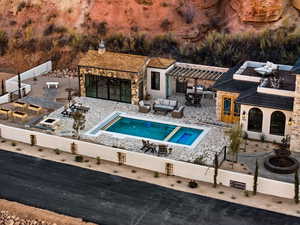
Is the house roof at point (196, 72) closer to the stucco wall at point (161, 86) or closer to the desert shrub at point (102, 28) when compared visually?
the stucco wall at point (161, 86)

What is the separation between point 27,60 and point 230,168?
26749mm

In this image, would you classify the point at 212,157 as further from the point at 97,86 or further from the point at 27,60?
the point at 27,60

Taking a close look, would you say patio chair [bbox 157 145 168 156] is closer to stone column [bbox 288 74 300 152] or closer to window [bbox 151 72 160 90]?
stone column [bbox 288 74 300 152]

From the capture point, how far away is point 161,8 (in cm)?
5059

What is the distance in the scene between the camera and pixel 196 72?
1544 inches

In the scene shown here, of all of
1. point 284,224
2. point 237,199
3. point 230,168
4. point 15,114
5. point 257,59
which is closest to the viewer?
point 284,224

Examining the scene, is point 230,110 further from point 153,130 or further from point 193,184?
point 193,184

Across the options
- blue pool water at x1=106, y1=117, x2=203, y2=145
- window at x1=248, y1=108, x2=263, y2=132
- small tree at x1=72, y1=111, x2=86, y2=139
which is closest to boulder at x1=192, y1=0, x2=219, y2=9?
blue pool water at x1=106, y1=117, x2=203, y2=145

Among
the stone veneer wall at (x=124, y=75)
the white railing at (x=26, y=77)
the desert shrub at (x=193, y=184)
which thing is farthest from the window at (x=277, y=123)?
the white railing at (x=26, y=77)

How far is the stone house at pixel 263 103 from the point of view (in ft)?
103

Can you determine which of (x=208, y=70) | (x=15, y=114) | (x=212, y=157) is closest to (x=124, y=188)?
(x=212, y=157)

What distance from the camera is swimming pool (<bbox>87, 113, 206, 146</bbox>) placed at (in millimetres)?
33700

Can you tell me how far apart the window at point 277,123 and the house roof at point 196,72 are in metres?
6.81

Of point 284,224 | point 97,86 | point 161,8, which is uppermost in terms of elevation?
point 161,8
